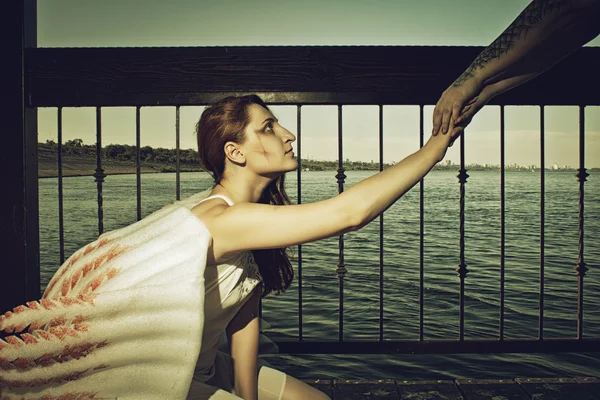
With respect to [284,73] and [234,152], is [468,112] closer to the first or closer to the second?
[234,152]

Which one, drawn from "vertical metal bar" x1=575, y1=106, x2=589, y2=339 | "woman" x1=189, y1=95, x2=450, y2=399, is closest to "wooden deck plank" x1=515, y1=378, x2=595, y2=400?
"vertical metal bar" x1=575, y1=106, x2=589, y2=339

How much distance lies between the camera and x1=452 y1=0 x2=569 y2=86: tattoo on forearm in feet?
4.08

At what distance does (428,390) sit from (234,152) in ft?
4.53

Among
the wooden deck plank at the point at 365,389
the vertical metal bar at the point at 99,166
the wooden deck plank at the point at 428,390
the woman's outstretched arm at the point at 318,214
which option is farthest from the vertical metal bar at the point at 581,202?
the vertical metal bar at the point at 99,166

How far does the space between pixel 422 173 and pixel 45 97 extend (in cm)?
157

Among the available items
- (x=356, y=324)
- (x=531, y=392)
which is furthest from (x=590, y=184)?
(x=531, y=392)

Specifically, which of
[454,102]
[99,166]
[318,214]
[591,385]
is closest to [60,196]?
[99,166]

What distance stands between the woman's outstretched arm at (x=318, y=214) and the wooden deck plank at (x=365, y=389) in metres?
1.11

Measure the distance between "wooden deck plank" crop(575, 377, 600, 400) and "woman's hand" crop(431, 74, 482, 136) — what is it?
4.98 feet

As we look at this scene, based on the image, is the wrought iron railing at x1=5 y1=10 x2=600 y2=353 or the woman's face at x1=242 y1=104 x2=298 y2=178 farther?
the wrought iron railing at x1=5 y1=10 x2=600 y2=353

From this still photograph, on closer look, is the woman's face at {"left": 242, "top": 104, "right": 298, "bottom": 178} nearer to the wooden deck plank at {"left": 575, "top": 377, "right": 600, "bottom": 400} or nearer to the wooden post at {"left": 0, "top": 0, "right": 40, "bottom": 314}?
the wooden post at {"left": 0, "top": 0, "right": 40, "bottom": 314}

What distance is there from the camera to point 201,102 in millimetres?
1973

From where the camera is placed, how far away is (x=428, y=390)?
84.7 inches

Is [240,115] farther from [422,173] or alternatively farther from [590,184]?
[590,184]
